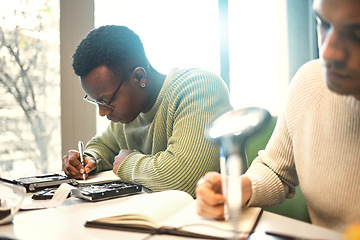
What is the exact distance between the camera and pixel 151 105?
158 cm

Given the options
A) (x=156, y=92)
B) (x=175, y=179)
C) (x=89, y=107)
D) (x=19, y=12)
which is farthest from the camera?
(x=89, y=107)

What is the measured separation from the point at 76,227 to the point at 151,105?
835 millimetres

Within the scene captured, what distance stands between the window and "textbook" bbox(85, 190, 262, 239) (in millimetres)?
1763

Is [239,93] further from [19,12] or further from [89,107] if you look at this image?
[19,12]

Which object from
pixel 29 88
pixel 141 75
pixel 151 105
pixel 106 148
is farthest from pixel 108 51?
pixel 29 88

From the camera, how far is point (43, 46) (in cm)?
246

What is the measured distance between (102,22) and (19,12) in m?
0.55

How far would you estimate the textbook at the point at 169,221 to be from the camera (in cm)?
72

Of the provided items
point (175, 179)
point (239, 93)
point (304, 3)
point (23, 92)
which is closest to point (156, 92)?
point (175, 179)

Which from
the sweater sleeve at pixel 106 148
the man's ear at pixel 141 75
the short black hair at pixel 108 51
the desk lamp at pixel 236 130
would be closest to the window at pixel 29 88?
the sweater sleeve at pixel 106 148

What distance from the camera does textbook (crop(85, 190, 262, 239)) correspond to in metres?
0.72

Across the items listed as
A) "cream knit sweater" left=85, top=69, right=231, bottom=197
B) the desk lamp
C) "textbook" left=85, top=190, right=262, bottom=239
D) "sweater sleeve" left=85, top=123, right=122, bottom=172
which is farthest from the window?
the desk lamp

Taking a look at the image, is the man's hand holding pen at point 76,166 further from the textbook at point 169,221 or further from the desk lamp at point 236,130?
the desk lamp at point 236,130

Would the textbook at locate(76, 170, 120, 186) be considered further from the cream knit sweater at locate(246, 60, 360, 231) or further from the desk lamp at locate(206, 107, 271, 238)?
the desk lamp at locate(206, 107, 271, 238)
